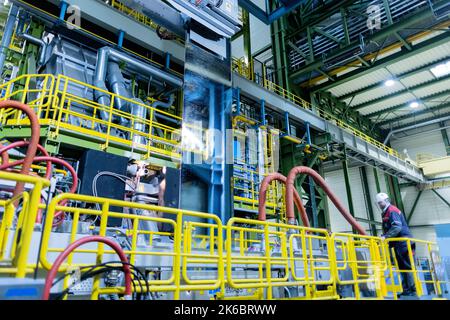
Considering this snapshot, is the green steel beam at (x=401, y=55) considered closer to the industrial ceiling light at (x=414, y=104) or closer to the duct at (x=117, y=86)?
the industrial ceiling light at (x=414, y=104)

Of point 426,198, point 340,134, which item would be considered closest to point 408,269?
point 340,134

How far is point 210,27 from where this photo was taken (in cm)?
522

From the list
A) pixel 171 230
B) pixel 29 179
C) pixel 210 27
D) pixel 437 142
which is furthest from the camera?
pixel 437 142

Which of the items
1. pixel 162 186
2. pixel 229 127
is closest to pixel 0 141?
pixel 162 186

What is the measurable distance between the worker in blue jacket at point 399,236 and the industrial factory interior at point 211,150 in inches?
1.4

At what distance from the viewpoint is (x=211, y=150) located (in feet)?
16.0

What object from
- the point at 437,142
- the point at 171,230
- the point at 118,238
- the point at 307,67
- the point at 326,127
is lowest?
the point at 118,238

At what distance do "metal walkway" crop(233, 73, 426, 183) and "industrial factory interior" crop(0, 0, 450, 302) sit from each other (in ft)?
0.29

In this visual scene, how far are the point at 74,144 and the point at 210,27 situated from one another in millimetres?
3406

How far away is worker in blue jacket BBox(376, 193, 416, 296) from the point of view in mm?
4703

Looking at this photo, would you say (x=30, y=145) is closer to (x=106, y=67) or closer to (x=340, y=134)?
(x=106, y=67)

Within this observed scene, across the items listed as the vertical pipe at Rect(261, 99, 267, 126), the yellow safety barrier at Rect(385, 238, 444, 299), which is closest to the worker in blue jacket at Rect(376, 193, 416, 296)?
the yellow safety barrier at Rect(385, 238, 444, 299)

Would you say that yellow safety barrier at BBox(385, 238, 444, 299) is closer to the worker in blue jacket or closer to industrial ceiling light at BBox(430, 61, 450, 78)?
the worker in blue jacket

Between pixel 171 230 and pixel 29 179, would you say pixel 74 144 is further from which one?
pixel 29 179
